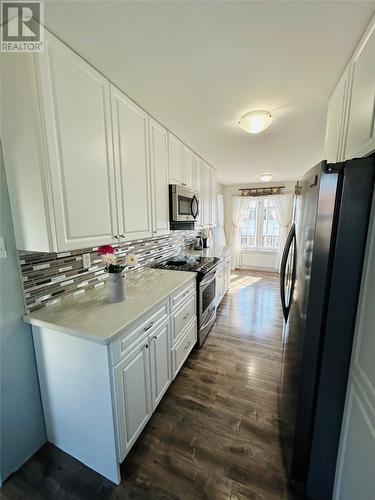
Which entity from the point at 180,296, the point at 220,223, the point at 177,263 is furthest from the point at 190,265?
the point at 220,223

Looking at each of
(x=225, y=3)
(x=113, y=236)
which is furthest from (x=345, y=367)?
(x=225, y=3)

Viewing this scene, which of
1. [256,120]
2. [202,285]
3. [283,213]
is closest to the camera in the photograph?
[256,120]

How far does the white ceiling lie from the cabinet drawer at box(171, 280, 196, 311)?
5.15ft

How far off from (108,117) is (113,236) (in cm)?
81

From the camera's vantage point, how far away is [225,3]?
0.86 m

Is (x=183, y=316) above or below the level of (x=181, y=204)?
below

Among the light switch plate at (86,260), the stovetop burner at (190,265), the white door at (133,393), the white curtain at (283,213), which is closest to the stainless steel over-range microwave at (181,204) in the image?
the stovetop burner at (190,265)

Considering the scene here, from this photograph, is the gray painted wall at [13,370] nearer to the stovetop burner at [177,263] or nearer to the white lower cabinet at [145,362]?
the white lower cabinet at [145,362]

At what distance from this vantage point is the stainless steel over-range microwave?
2205mm

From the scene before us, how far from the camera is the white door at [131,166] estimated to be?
1475mm

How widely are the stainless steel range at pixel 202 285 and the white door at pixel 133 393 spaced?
0.99 meters

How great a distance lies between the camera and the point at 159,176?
2.02 meters

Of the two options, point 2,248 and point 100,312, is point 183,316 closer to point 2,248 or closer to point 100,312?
point 100,312

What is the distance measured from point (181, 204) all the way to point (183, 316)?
1231mm
